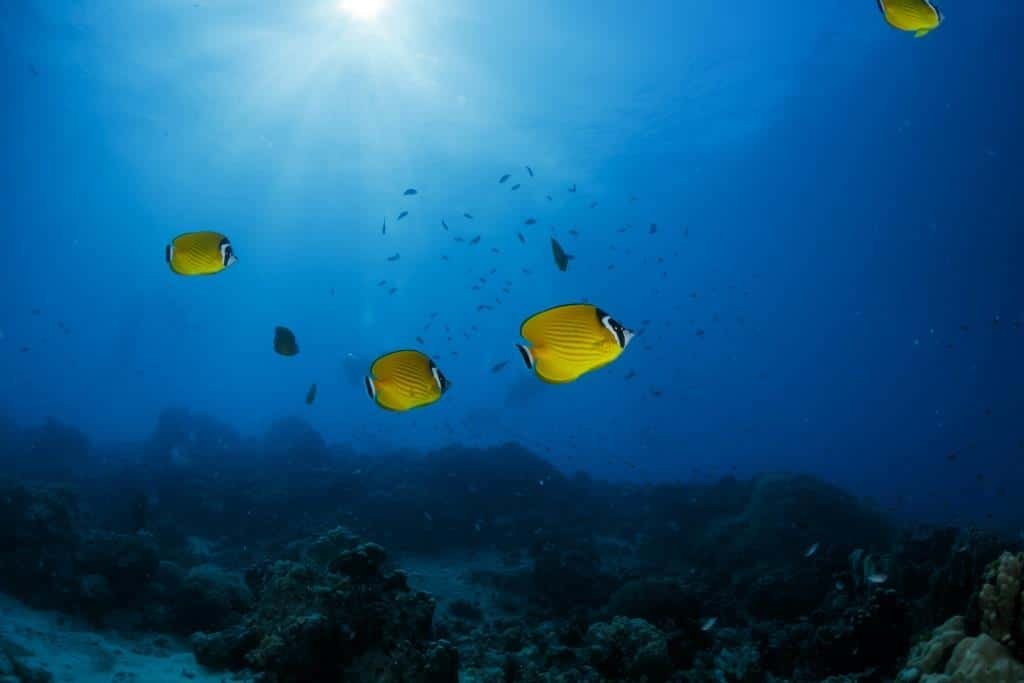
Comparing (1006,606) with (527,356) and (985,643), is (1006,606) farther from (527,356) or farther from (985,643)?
(527,356)

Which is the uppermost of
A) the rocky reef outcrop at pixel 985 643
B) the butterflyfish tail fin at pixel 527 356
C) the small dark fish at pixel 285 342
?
the small dark fish at pixel 285 342

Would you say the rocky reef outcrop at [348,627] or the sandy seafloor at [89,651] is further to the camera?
the sandy seafloor at [89,651]

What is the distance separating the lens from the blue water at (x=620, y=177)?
33.5m

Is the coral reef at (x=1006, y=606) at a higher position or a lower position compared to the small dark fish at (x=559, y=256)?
lower

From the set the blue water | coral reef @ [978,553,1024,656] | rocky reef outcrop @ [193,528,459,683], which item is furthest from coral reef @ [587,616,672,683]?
the blue water

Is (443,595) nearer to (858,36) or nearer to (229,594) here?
(229,594)

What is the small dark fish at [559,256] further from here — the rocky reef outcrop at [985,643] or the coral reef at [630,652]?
the rocky reef outcrop at [985,643]

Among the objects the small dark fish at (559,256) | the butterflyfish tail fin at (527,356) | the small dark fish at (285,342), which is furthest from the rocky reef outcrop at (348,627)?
the small dark fish at (559,256)

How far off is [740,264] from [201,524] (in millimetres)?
75861

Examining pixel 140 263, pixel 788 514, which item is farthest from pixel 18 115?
pixel 140 263

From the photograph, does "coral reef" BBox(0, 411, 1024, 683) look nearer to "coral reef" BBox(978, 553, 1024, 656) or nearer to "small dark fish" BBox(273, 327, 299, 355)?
"coral reef" BBox(978, 553, 1024, 656)

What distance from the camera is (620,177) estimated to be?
4844 centimetres

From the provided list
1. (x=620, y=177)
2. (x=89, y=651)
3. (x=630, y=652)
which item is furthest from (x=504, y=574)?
(x=620, y=177)

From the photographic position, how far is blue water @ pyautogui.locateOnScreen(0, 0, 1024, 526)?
3347cm
